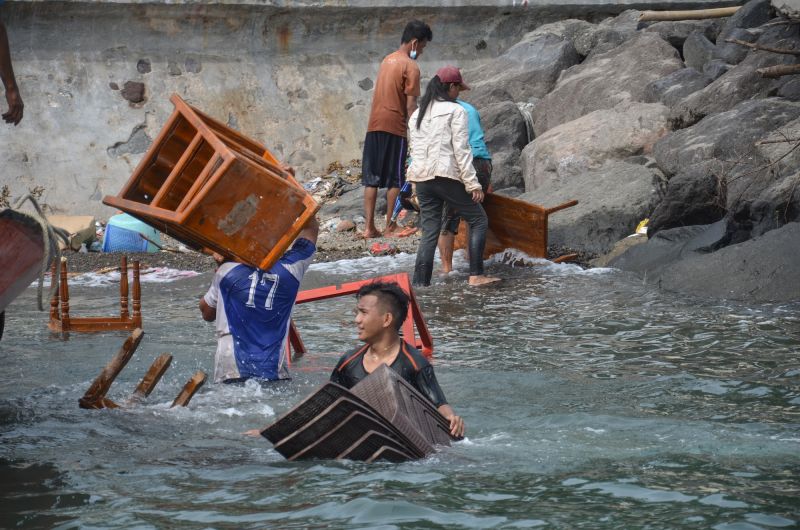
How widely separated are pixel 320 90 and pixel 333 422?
1224 centimetres

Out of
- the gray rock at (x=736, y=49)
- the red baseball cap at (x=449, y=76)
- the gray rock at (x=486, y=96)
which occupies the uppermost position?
the gray rock at (x=736, y=49)

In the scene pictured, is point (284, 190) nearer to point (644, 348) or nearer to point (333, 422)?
point (333, 422)

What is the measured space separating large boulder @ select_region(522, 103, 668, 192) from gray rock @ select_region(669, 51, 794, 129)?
0.31 m

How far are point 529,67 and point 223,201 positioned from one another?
39.5 feet

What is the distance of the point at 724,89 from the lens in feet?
47.0

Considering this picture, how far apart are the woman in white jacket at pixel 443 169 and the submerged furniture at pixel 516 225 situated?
79 centimetres

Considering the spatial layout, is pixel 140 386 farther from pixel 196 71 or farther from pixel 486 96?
pixel 486 96

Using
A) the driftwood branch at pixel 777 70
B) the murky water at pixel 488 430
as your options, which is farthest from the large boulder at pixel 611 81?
the murky water at pixel 488 430

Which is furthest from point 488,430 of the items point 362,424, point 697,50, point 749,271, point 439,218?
point 697,50

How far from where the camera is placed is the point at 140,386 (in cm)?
668

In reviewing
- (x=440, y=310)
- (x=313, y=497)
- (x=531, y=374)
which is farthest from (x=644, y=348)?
(x=313, y=497)

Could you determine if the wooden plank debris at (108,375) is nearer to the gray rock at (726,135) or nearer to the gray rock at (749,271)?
the gray rock at (749,271)

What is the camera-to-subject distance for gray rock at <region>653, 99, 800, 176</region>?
504 inches

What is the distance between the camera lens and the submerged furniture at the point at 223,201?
6172 mm
